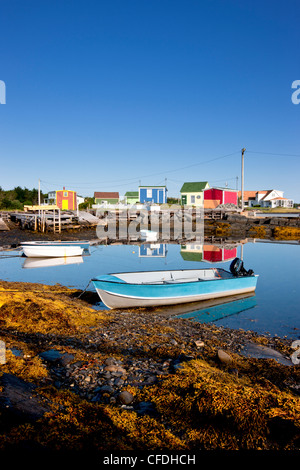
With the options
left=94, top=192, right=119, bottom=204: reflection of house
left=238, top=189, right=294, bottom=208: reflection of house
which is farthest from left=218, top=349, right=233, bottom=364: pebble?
left=238, top=189, right=294, bottom=208: reflection of house

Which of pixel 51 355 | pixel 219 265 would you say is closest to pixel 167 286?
pixel 51 355

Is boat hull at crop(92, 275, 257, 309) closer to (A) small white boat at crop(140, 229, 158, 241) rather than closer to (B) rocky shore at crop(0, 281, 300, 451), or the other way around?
(B) rocky shore at crop(0, 281, 300, 451)

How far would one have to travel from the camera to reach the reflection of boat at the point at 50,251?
1078 inches

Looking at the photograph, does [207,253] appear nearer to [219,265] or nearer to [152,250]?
[152,250]

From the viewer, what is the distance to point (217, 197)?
2761 inches

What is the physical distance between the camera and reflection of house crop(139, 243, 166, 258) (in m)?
31.8

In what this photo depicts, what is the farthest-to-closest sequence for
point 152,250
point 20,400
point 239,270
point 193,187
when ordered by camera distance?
point 193,187, point 152,250, point 239,270, point 20,400

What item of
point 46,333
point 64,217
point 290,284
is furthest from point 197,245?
point 46,333

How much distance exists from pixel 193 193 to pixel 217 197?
6731mm

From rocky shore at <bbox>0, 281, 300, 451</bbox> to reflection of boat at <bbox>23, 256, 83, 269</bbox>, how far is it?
15.3 meters

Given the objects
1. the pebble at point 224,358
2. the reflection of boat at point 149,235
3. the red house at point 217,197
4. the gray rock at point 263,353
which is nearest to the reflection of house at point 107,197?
the red house at point 217,197

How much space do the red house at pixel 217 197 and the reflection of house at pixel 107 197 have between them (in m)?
32.6

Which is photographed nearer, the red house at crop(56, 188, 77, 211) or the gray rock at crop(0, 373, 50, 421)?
the gray rock at crop(0, 373, 50, 421)
